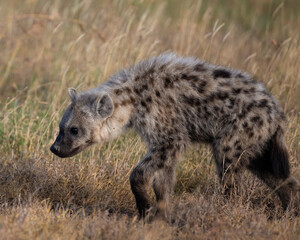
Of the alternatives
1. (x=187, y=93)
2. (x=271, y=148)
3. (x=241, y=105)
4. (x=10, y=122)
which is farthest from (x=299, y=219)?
(x=10, y=122)

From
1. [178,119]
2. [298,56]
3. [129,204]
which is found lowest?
[129,204]

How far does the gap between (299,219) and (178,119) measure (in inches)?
54.4

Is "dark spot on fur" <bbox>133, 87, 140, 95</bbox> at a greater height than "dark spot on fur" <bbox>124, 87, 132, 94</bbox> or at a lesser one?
greater

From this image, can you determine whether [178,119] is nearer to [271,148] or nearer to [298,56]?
[271,148]

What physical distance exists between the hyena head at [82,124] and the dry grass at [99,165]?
11.5 inches

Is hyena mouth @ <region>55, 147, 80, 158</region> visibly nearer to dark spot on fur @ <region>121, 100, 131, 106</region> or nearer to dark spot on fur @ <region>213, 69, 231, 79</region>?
dark spot on fur @ <region>121, 100, 131, 106</region>

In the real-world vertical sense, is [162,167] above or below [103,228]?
above

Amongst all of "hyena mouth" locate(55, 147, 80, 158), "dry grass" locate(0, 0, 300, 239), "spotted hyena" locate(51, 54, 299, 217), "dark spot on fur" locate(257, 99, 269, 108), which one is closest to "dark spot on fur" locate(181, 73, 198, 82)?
"spotted hyena" locate(51, 54, 299, 217)

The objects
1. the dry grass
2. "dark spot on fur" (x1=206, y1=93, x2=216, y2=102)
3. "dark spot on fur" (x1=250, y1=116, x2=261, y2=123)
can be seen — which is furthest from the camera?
"dark spot on fur" (x1=206, y1=93, x2=216, y2=102)

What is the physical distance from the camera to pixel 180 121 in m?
4.89

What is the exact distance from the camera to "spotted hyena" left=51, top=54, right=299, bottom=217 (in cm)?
466

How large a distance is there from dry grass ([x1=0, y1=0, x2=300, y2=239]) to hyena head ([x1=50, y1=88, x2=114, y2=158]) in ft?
0.96

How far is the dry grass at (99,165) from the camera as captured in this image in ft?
13.2

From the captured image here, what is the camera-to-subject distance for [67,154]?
16.5 ft
